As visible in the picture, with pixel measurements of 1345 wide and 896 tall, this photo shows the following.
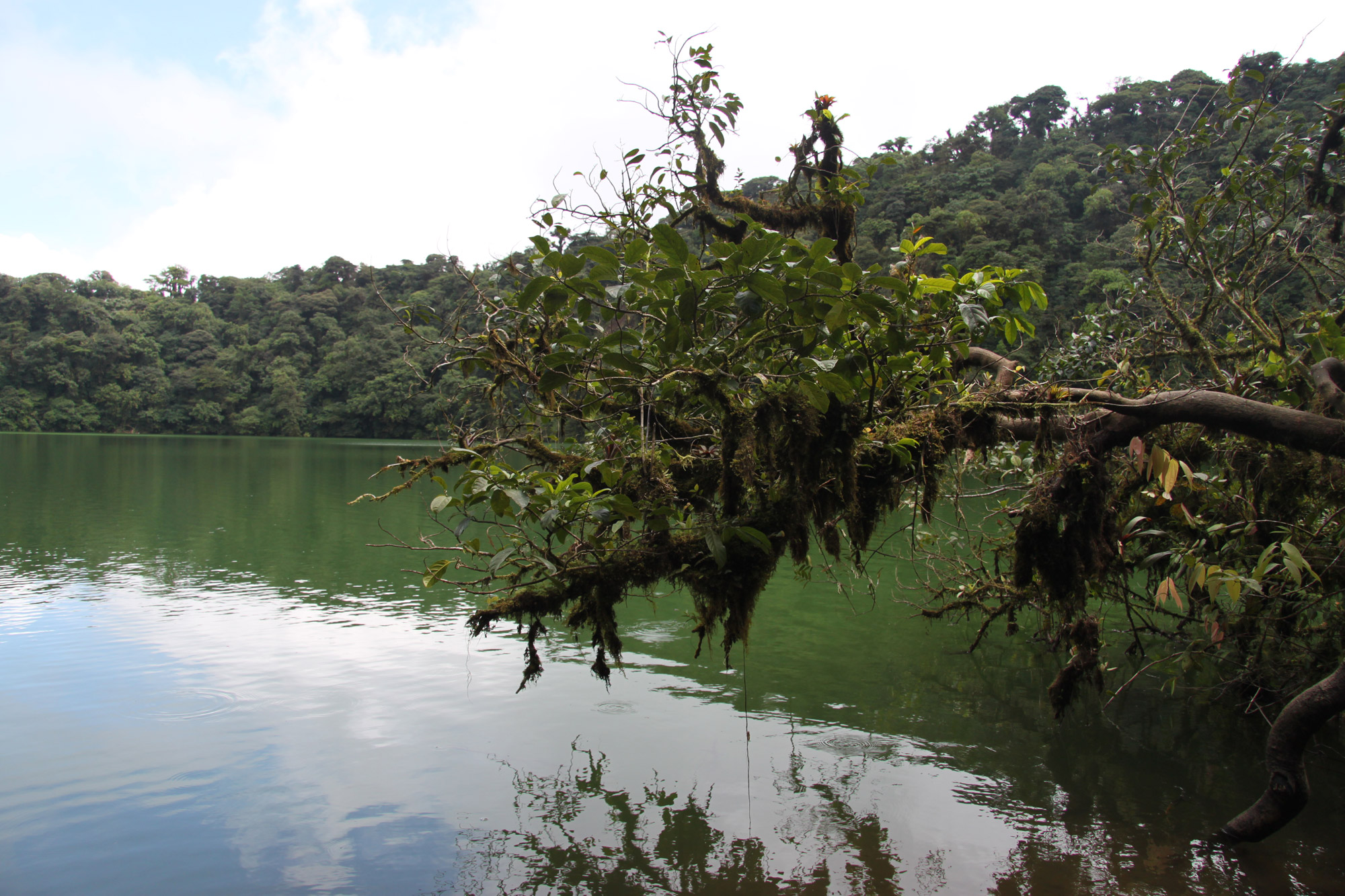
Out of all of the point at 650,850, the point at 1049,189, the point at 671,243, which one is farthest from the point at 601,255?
the point at 1049,189

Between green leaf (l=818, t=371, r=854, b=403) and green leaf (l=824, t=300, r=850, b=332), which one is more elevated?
green leaf (l=824, t=300, r=850, b=332)

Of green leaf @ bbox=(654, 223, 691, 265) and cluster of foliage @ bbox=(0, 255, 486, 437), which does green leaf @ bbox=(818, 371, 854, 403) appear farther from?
cluster of foliage @ bbox=(0, 255, 486, 437)

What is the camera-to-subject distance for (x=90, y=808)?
4.43m

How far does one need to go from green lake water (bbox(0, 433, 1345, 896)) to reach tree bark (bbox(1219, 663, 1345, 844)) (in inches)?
29.8

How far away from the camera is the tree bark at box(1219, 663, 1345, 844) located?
3.07 metres

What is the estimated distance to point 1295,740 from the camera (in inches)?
123

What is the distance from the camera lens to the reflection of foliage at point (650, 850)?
3.75 meters

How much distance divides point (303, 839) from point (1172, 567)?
4.80 m

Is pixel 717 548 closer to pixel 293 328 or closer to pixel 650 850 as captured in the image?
pixel 650 850

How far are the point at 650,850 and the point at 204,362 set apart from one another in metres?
63.7

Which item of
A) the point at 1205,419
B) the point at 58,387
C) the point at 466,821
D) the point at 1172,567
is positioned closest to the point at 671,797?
the point at 466,821

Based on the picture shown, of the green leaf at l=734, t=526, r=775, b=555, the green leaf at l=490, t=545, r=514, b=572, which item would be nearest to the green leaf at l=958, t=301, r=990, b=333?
the green leaf at l=734, t=526, r=775, b=555

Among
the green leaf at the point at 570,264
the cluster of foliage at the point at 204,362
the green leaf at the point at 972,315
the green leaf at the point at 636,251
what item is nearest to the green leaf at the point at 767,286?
the green leaf at the point at 636,251

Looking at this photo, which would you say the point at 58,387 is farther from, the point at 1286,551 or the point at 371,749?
the point at 1286,551
